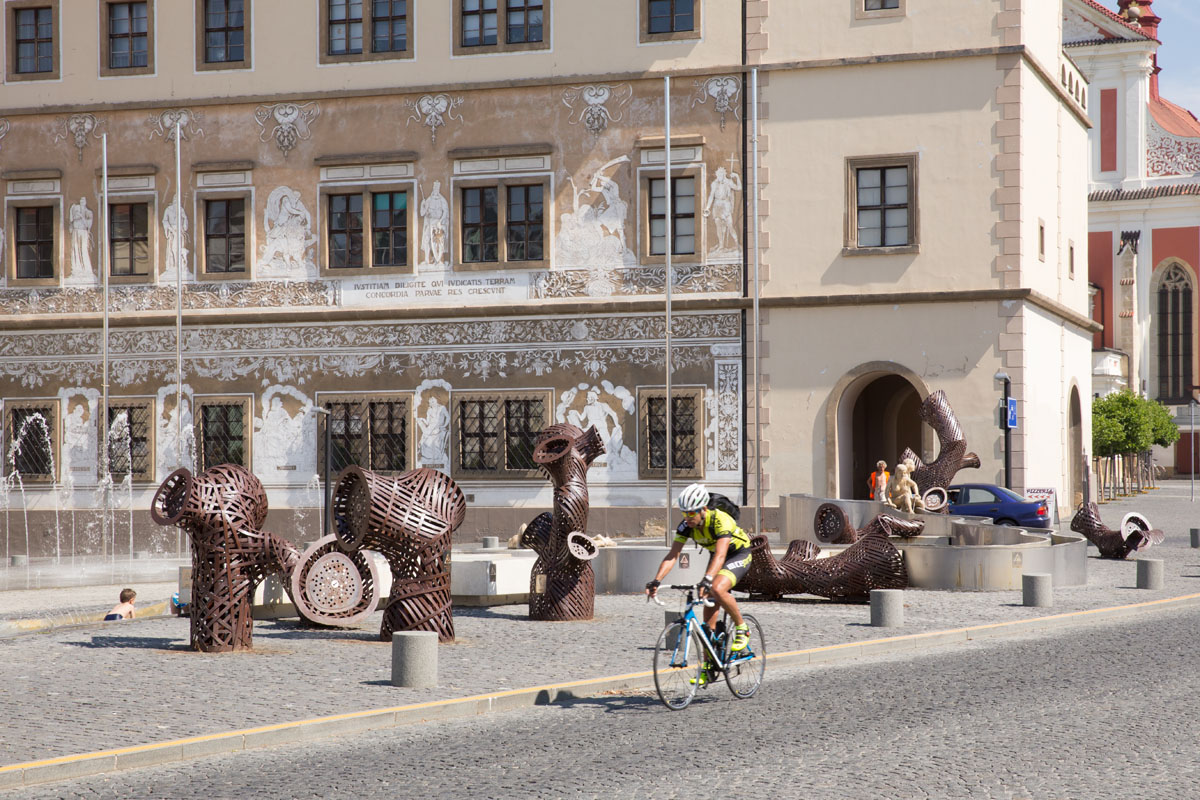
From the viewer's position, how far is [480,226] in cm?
3094

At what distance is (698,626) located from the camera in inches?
422

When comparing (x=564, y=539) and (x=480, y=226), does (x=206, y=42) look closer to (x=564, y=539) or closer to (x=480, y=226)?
(x=480, y=226)

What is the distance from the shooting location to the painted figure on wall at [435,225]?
31000mm

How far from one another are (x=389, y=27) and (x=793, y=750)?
25048 mm

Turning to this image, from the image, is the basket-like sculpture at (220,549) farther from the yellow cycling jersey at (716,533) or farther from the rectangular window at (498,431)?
the rectangular window at (498,431)

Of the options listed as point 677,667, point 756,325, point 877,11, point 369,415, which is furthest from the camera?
point 369,415

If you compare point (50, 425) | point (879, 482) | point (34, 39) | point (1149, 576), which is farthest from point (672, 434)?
point (34, 39)

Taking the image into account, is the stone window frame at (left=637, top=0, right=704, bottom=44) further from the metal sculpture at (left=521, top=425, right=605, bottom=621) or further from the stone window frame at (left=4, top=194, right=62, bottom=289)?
the metal sculpture at (left=521, top=425, right=605, bottom=621)

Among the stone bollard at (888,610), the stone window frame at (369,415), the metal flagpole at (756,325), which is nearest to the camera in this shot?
the stone bollard at (888,610)

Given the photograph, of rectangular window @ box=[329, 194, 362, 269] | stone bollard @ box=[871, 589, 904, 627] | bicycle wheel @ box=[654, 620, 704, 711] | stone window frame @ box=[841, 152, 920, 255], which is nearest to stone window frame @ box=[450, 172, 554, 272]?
rectangular window @ box=[329, 194, 362, 269]

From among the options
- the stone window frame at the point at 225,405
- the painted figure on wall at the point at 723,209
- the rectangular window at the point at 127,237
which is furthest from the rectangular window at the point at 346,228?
the painted figure on wall at the point at 723,209

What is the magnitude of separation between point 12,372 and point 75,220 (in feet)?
11.6

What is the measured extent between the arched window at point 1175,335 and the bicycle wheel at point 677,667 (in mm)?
61944

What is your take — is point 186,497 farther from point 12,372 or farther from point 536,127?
point 12,372
